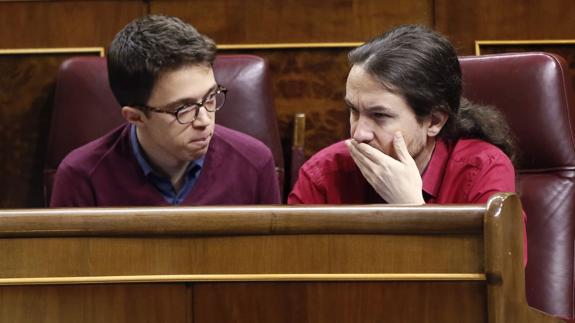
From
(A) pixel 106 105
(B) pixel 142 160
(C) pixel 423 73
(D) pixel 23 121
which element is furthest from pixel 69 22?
(C) pixel 423 73

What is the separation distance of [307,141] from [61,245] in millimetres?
1177

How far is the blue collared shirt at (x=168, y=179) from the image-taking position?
1517 millimetres

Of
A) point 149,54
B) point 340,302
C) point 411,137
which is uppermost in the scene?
point 149,54

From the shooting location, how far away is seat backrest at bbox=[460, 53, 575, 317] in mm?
→ 1468

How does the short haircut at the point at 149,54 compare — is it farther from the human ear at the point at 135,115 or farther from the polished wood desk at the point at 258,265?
the polished wood desk at the point at 258,265

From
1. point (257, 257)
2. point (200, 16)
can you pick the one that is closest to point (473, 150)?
point (257, 257)

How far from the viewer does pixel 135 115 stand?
1.51 meters

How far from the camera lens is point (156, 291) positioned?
92 cm

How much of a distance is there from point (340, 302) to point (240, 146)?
69 cm

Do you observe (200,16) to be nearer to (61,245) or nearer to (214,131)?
(214,131)

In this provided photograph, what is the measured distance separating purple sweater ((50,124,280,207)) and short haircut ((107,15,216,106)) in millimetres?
99

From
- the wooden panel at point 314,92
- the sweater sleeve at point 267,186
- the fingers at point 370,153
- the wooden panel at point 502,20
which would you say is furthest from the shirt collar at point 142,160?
the wooden panel at point 502,20

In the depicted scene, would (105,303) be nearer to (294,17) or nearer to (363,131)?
(363,131)

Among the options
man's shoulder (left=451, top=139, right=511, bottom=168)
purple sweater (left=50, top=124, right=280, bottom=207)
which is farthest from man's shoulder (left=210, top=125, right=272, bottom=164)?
man's shoulder (left=451, top=139, right=511, bottom=168)
